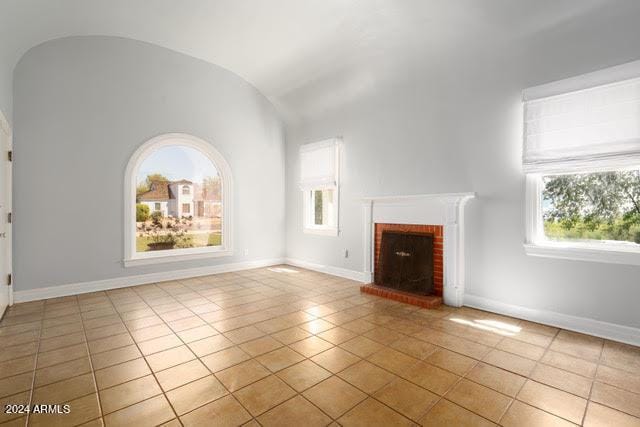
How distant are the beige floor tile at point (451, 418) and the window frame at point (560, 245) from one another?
2.04 m

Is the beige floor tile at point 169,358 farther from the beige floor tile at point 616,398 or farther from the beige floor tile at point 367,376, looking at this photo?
the beige floor tile at point 616,398

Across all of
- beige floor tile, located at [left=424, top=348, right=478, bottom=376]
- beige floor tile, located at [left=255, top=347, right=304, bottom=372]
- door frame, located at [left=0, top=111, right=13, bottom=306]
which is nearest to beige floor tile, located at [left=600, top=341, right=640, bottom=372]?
beige floor tile, located at [left=424, top=348, right=478, bottom=376]

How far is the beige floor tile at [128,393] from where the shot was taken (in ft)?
6.21

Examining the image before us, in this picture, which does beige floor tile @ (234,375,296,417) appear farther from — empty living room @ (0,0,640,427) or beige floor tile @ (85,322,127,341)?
beige floor tile @ (85,322,127,341)

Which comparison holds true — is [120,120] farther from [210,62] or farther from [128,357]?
[128,357]

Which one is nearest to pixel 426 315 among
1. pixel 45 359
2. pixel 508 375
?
pixel 508 375

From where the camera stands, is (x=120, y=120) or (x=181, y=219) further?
(x=181, y=219)

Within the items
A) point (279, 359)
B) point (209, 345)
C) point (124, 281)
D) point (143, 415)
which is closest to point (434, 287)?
point (279, 359)

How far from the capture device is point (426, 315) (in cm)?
344

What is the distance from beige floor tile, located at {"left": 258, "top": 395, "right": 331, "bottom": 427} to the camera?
173 centimetres

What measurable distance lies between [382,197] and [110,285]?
4010mm

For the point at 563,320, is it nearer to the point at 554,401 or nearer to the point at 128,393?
the point at 554,401

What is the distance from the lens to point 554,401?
1938mm

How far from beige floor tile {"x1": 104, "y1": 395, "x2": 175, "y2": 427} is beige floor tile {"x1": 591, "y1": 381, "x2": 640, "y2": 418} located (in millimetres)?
2564
